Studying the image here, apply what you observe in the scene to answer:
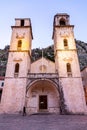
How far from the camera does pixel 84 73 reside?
90.6ft

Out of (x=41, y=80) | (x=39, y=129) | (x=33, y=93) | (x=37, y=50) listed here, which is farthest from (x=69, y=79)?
(x=37, y=50)

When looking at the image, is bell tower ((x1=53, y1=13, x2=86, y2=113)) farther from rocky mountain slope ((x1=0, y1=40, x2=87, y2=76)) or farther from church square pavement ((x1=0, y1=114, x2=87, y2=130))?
rocky mountain slope ((x1=0, y1=40, x2=87, y2=76))

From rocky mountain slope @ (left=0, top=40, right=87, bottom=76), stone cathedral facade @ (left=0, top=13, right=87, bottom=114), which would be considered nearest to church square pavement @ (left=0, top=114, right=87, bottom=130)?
stone cathedral facade @ (left=0, top=13, right=87, bottom=114)

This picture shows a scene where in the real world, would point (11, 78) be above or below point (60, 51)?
below

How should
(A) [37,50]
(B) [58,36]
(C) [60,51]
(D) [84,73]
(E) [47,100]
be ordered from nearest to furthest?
1. (E) [47,100]
2. (C) [60,51]
3. (B) [58,36]
4. (D) [84,73]
5. (A) [37,50]

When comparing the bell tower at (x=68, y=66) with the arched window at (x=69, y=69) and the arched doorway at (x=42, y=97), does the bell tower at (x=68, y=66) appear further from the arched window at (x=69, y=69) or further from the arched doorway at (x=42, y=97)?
the arched doorway at (x=42, y=97)

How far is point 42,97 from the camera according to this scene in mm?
20953

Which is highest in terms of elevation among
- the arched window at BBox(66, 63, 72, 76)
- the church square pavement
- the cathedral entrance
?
the arched window at BBox(66, 63, 72, 76)

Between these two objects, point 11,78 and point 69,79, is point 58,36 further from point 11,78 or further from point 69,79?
point 11,78

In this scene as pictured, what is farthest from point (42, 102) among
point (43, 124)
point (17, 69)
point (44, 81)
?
point (43, 124)

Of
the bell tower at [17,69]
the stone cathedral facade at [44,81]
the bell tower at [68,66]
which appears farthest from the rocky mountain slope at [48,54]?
the stone cathedral facade at [44,81]

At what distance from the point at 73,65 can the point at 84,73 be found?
779cm

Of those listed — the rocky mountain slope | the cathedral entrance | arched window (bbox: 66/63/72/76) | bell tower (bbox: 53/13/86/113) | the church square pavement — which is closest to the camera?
the church square pavement

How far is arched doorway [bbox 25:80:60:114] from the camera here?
754 inches
